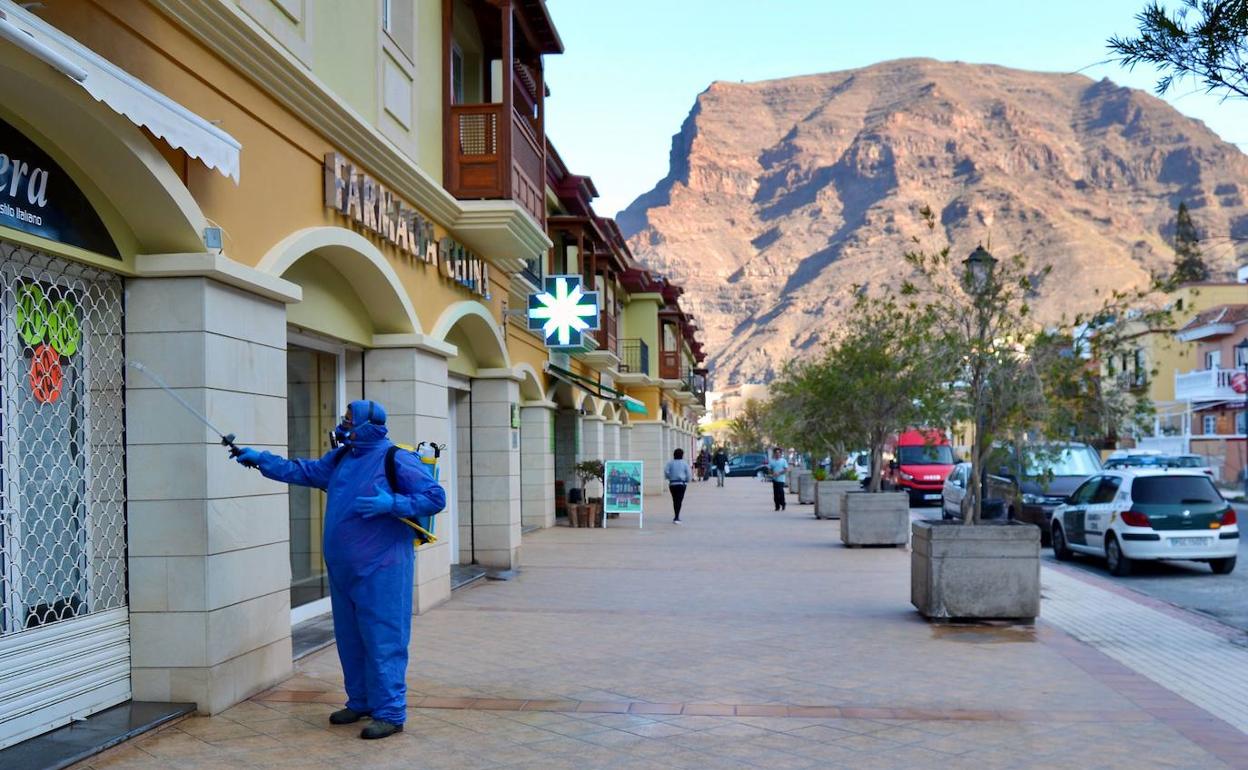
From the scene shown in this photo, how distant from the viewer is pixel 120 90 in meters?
5.33

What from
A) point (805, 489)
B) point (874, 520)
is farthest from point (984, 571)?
point (805, 489)

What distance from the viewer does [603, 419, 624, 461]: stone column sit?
31.4 metres


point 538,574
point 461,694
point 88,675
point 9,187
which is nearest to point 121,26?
point 9,187

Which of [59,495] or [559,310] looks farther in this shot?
[559,310]

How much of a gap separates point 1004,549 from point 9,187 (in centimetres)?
819

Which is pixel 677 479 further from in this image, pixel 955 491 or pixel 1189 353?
pixel 1189 353

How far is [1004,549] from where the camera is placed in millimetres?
10336

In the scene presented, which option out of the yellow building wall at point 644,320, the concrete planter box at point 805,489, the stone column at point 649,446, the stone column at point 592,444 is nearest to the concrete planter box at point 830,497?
the stone column at point 592,444

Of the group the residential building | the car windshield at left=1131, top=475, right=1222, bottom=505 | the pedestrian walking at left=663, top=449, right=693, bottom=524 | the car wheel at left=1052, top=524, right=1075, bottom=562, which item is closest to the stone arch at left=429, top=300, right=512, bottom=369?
the car windshield at left=1131, top=475, right=1222, bottom=505

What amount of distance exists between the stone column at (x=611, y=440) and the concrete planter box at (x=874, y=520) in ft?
42.3

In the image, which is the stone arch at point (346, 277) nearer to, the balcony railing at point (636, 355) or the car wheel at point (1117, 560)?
the car wheel at point (1117, 560)

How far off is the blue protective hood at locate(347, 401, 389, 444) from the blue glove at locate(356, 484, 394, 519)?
1.28 ft

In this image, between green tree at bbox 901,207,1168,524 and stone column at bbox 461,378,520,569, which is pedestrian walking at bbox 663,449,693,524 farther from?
green tree at bbox 901,207,1168,524

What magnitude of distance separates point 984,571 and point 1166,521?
6085 mm
